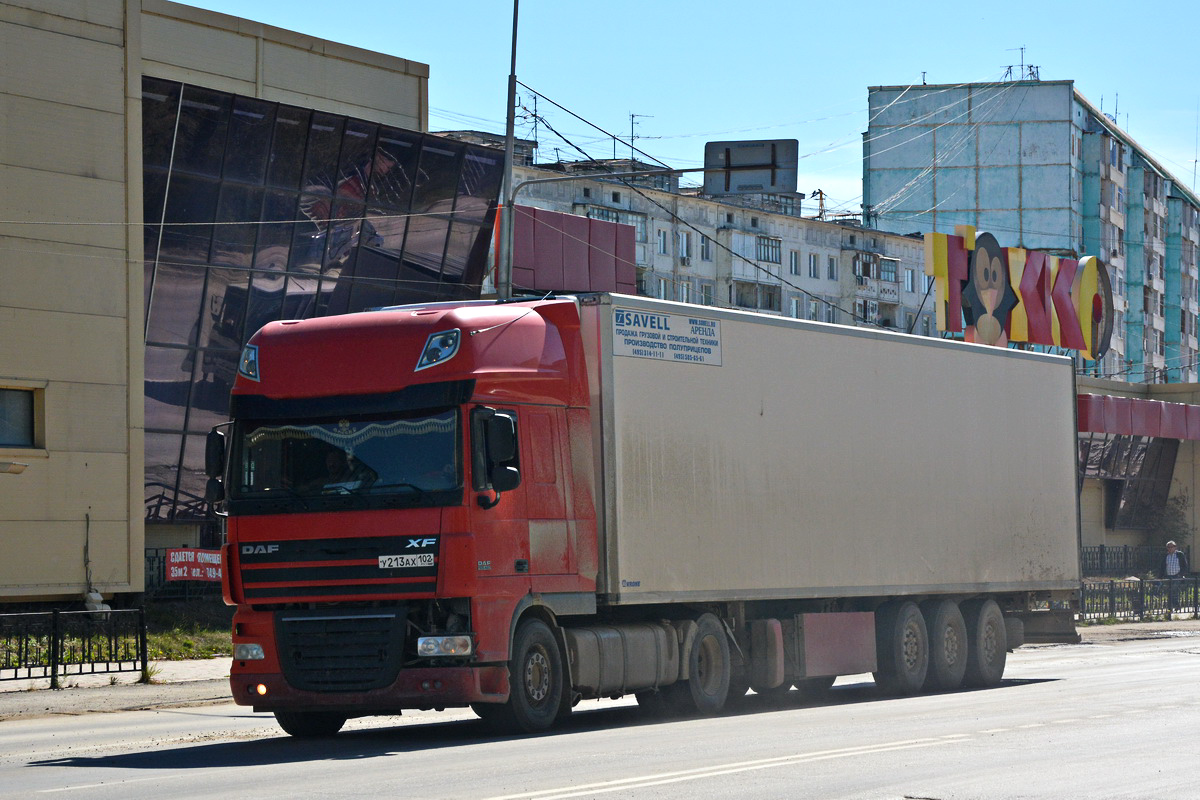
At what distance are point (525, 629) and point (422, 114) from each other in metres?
24.4

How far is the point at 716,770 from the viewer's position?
11.3m

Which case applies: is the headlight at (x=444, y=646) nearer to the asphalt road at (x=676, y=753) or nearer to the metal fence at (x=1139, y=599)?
the asphalt road at (x=676, y=753)

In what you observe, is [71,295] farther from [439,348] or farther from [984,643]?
[439,348]

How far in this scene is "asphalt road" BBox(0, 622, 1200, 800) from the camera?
34.4 ft

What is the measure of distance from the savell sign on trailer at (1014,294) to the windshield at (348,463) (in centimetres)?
3772

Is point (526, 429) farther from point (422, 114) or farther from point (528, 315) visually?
point (422, 114)

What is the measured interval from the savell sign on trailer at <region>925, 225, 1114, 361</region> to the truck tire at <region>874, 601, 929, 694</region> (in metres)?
31.2

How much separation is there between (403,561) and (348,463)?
0.99 m

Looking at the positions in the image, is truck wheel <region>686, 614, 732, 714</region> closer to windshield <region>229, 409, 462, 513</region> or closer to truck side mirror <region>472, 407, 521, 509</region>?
truck side mirror <region>472, 407, 521, 509</region>

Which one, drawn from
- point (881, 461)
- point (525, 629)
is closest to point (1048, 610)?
point (881, 461)

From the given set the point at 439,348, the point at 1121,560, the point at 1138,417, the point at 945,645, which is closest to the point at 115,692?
the point at 439,348

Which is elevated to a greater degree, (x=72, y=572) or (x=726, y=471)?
(x=726, y=471)

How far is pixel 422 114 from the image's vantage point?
121ft

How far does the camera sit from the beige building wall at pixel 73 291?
29047 millimetres
